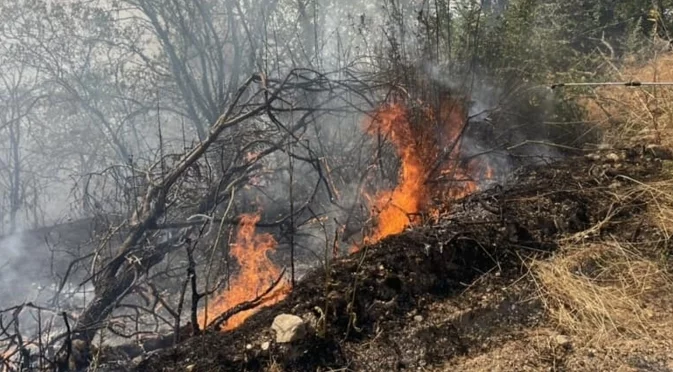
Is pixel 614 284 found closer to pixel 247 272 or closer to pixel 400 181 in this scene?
pixel 400 181

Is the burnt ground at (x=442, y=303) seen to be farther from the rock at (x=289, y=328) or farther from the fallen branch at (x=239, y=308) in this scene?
the fallen branch at (x=239, y=308)

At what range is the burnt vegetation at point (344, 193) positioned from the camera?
297 cm

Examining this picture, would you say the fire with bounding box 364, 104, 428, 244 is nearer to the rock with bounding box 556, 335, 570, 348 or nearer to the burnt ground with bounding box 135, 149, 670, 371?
the burnt ground with bounding box 135, 149, 670, 371

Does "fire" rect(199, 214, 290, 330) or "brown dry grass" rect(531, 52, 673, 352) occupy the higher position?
"brown dry grass" rect(531, 52, 673, 352)

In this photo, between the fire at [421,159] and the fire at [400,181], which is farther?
the fire at [421,159]

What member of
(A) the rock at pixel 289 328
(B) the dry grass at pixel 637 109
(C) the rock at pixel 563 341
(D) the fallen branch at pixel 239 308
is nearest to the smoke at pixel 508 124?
(B) the dry grass at pixel 637 109

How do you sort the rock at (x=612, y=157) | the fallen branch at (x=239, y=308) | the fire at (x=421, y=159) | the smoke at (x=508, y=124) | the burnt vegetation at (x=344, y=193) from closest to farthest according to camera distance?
the burnt vegetation at (x=344, y=193) → the fallen branch at (x=239, y=308) → the rock at (x=612, y=157) → the fire at (x=421, y=159) → the smoke at (x=508, y=124)

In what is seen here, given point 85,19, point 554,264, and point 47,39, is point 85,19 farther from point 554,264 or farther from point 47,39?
point 554,264

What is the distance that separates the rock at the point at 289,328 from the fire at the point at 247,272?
1.74 meters

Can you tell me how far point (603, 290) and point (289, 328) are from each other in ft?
5.90

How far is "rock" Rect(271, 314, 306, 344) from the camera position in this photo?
8.81 ft

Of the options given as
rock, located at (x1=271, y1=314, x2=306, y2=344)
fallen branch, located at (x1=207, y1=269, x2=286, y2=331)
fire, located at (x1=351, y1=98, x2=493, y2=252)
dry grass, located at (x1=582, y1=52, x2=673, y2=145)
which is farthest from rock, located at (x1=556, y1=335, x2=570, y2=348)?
dry grass, located at (x1=582, y1=52, x2=673, y2=145)

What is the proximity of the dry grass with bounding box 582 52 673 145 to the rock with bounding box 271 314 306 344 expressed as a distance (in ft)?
13.2

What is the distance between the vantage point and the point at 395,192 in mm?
5391
